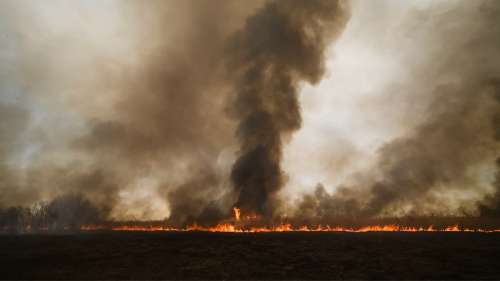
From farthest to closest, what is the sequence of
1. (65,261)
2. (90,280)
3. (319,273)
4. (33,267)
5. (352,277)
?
(65,261), (33,267), (319,273), (352,277), (90,280)

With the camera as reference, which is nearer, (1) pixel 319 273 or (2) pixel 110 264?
(1) pixel 319 273

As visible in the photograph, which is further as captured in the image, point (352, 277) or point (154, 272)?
point (154, 272)

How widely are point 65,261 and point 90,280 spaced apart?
37.3m

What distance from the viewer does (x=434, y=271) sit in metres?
73.2

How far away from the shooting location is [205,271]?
72688mm

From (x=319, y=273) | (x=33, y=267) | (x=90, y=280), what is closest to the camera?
(x=90, y=280)

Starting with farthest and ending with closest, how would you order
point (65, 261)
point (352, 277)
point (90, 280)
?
point (65, 261)
point (352, 277)
point (90, 280)

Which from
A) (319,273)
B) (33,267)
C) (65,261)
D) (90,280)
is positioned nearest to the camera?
(90,280)

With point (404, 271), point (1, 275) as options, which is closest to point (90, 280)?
point (1, 275)

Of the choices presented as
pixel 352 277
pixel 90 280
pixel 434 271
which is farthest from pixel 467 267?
pixel 90 280

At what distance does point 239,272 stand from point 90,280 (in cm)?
3093

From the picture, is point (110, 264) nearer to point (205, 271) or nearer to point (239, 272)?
point (205, 271)

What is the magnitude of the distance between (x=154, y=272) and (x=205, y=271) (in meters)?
11.7

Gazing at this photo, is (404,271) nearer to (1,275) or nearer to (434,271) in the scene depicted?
(434,271)
